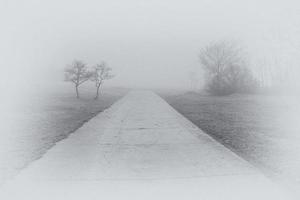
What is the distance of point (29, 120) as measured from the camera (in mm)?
16359

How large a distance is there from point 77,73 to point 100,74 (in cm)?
187

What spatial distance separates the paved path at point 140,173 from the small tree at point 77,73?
48.5ft

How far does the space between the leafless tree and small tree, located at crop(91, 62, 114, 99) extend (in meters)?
7.24

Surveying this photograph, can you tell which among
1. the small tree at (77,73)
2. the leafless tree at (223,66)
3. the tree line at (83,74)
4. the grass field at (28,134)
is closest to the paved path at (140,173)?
the grass field at (28,134)

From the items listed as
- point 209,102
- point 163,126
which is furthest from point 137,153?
point 209,102

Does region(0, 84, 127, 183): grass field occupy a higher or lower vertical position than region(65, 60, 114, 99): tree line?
lower

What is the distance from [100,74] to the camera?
26453 millimetres

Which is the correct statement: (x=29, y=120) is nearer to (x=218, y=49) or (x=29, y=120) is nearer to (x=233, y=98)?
(x=218, y=49)

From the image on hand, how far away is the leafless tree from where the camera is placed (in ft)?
54.3

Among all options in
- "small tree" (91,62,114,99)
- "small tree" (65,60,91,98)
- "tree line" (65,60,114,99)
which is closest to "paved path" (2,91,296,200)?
"small tree" (91,62,114,99)

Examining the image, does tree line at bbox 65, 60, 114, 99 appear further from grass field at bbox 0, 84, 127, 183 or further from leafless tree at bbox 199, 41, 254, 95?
leafless tree at bbox 199, 41, 254, 95

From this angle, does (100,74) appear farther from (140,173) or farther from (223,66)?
(140,173)

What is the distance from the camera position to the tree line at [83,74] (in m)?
23.2

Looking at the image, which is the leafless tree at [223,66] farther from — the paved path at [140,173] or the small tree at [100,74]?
the paved path at [140,173]
